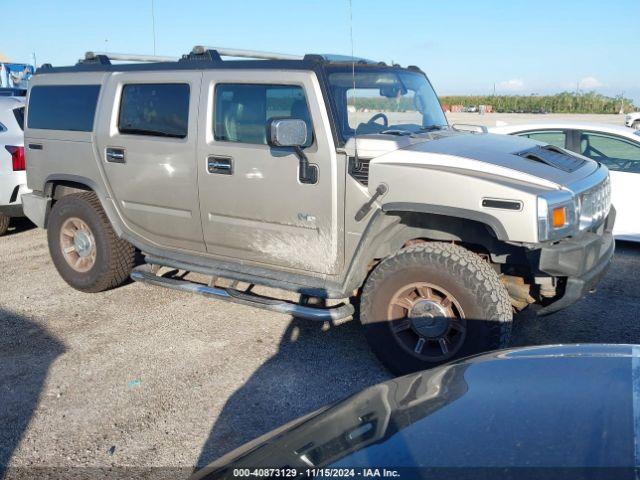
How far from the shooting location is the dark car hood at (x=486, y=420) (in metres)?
1.69

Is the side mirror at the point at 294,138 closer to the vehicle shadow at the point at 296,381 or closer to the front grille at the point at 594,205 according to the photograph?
the vehicle shadow at the point at 296,381

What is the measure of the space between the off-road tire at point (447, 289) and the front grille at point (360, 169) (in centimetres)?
53

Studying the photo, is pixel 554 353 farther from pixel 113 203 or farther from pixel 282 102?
pixel 113 203

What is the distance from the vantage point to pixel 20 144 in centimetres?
803

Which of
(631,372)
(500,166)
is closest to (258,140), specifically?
(500,166)

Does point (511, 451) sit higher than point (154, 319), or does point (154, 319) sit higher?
point (511, 451)

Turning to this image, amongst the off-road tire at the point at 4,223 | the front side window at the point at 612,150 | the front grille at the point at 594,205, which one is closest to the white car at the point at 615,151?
the front side window at the point at 612,150

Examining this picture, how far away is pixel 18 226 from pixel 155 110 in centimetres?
Answer: 518

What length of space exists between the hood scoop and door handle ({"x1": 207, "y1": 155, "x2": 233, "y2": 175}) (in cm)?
204

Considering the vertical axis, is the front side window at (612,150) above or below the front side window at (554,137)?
below

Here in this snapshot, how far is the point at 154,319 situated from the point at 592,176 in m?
3.62

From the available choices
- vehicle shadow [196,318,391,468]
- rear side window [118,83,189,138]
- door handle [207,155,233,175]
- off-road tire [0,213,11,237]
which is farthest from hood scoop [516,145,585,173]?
off-road tire [0,213,11,237]

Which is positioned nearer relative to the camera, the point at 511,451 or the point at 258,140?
the point at 511,451

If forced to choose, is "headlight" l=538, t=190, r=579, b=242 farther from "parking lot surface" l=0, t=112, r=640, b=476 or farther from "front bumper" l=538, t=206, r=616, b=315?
"parking lot surface" l=0, t=112, r=640, b=476
